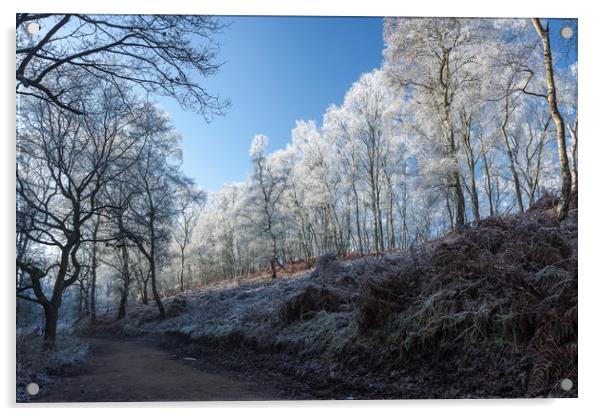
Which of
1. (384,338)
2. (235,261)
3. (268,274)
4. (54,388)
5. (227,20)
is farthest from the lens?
(268,274)

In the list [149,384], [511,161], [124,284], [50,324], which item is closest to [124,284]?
[124,284]

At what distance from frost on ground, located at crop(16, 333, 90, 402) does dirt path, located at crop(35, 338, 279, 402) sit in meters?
0.10

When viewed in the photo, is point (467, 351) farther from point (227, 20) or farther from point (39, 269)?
point (39, 269)

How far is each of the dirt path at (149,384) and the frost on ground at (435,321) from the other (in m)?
0.55

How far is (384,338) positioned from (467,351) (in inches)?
29.7

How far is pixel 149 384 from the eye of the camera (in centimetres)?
346

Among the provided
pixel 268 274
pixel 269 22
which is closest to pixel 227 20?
pixel 269 22

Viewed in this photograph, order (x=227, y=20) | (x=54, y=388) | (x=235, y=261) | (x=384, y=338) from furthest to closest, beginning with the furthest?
1. (x=235, y=261)
2. (x=227, y=20)
3. (x=384, y=338)
4. (x=54, y=388)

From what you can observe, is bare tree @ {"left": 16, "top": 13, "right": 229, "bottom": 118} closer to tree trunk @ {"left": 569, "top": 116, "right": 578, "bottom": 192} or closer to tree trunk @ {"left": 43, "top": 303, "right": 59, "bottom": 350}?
tree trunk @ {"left": 43, "top": 303, "right": 59, "bottom": 350}

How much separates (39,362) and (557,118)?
17.8ft

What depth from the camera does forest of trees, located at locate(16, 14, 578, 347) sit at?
378 centimetres

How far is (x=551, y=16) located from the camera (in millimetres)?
3998

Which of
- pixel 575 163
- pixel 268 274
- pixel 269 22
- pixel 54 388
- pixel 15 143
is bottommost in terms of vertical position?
pixel 54 388

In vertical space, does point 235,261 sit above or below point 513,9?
below
